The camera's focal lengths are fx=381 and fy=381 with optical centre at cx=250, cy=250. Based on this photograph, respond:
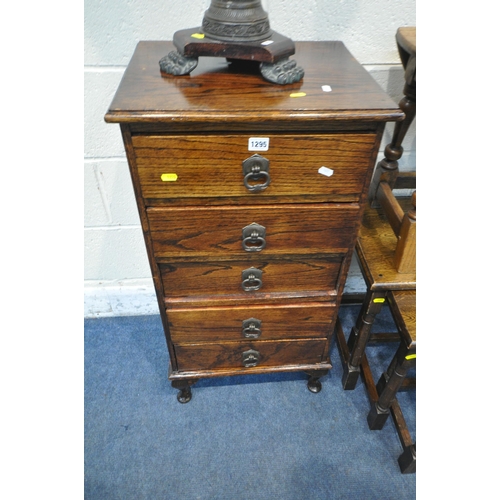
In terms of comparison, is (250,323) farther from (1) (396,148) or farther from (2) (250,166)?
(1) (396,148)

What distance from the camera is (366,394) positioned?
1.37 metres

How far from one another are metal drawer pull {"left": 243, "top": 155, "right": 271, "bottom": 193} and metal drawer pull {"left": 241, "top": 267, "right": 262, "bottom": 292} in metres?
0.24

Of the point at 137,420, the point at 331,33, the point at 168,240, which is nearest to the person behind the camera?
the point at 168,240

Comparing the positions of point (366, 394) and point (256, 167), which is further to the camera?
point (366, 394)

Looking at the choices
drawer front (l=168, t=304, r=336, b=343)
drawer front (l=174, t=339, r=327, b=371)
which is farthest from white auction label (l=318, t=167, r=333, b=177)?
drawer front (l=174, t=339, r=327, b=371)

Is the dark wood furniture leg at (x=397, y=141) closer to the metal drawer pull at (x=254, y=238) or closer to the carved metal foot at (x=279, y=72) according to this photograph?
the carved metal foot at (x=279, y=72)

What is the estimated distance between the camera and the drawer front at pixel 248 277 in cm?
92

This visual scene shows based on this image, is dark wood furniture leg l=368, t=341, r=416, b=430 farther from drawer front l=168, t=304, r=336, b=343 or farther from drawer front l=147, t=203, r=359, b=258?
drawer front l=147, t=203, r=359, b=258

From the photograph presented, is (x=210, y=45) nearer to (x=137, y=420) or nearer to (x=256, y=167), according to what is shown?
(x=256, y=167)

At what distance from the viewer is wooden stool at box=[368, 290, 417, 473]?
3.18 feet

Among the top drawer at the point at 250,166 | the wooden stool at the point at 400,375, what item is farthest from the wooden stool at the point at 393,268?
the top drawer at the point at 250,166

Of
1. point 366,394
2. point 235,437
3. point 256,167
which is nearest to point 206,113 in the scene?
point 256,167

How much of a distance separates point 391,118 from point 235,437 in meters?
1.07

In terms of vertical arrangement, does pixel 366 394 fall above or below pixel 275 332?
below
